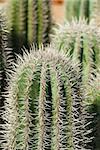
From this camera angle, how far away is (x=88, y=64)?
1800mm

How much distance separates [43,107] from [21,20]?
0.68m

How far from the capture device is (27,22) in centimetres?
211

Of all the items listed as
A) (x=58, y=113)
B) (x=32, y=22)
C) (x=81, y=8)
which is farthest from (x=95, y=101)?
(x=81, y=8)

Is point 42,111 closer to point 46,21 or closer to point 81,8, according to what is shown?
point 46,21

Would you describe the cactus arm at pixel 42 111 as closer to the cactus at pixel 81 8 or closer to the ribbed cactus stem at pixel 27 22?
the ribbed cactus stem at pixel 27 22

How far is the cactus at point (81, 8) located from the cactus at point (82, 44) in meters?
0.38

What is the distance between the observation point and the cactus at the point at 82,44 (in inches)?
71.2

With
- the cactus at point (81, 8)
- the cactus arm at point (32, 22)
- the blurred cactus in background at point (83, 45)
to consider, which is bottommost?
the blurred cactus in background at point (83, 45)

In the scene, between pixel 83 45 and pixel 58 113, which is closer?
pixel 58 113

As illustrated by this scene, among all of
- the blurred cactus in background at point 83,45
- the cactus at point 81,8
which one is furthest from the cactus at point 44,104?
the cactus at point 81,8

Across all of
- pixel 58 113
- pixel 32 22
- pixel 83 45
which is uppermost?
pixel 32 22

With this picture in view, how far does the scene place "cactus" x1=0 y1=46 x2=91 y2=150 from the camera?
1492 millimetres

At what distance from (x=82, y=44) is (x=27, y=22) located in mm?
320

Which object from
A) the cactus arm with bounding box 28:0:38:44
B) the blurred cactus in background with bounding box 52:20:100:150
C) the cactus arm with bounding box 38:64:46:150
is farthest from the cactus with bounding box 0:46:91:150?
the cactus arm with bounding box 28:0:38:44
